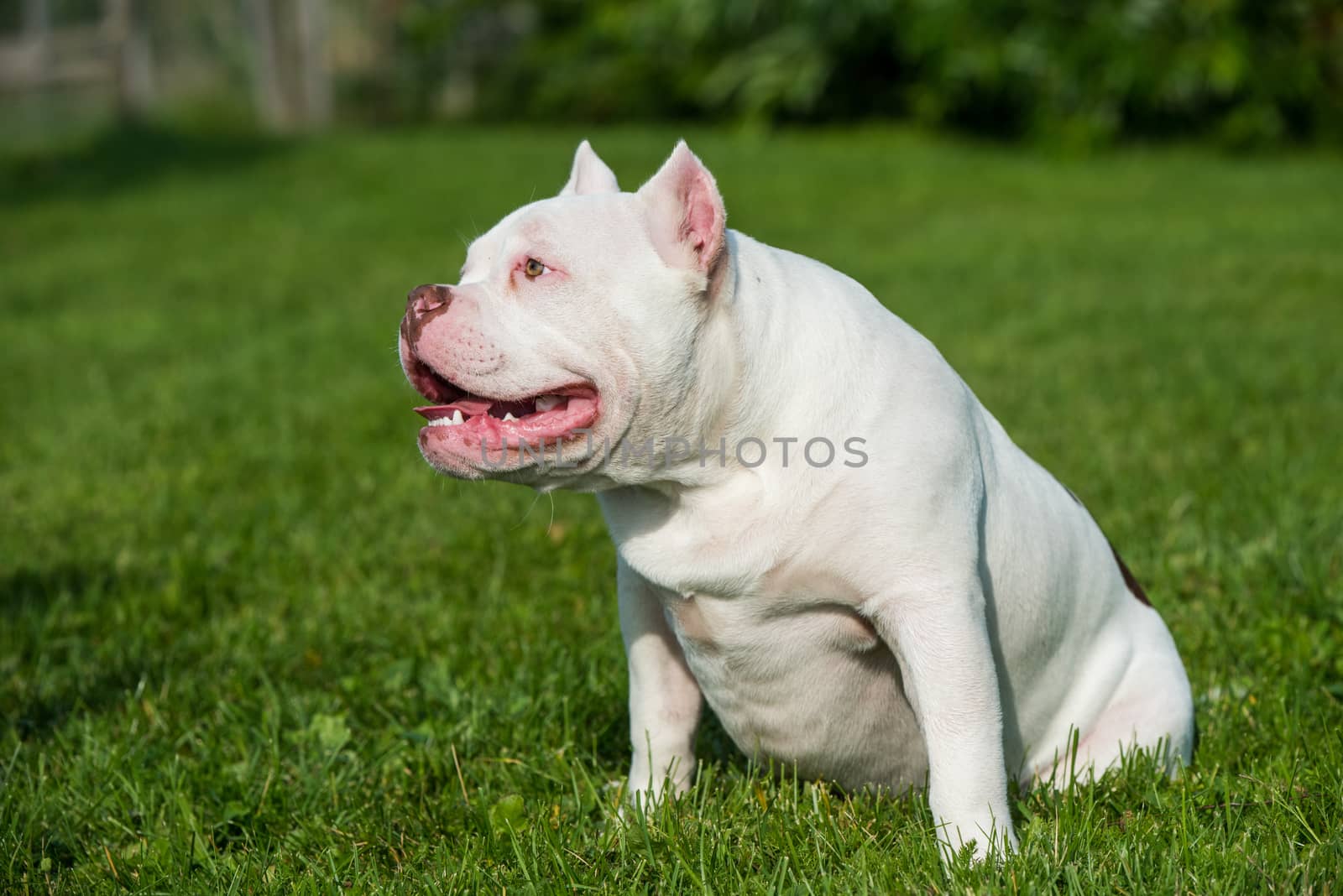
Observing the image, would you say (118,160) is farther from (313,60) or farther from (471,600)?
(471,600)

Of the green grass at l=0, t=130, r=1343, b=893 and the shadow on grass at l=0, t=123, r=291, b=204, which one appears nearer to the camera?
the green grass at l=0, t=130, r=1343, b=893

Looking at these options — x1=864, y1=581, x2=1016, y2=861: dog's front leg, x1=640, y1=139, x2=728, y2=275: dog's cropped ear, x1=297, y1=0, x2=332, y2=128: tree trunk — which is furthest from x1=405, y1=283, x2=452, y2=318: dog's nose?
x1=297, y1=0, x2=332, y2=128: tree trunk

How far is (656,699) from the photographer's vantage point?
259cm

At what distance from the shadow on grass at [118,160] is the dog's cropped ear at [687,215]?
12.2 metres

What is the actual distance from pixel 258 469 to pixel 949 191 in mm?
8739

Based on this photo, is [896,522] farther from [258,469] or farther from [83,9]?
[83,9]

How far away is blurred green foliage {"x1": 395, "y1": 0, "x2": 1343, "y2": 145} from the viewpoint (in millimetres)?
14023

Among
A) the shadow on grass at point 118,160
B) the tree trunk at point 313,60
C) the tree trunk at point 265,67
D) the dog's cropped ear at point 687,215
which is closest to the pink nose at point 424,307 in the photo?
the dog's cropped ear at point 687,215

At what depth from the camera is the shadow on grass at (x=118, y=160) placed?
13.3m

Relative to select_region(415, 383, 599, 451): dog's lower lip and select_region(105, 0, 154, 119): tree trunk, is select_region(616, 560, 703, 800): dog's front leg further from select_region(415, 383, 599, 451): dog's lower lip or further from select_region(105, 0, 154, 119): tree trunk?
select_region(105, 0, 154, 119): tree trunk

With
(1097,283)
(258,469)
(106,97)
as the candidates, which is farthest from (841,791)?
(106,97)

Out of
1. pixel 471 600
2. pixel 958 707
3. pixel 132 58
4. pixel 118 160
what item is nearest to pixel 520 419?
pixel 958 707

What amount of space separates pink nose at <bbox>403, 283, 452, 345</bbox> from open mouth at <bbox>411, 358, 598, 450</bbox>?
2.7 inches

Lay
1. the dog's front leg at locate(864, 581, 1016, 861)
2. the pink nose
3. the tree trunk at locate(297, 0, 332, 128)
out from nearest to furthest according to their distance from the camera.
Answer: the dog's front leg at locate(864, 581, 1016, 861) → the pink nose → the tree trunk at locate(297, 0, 332, 128)
